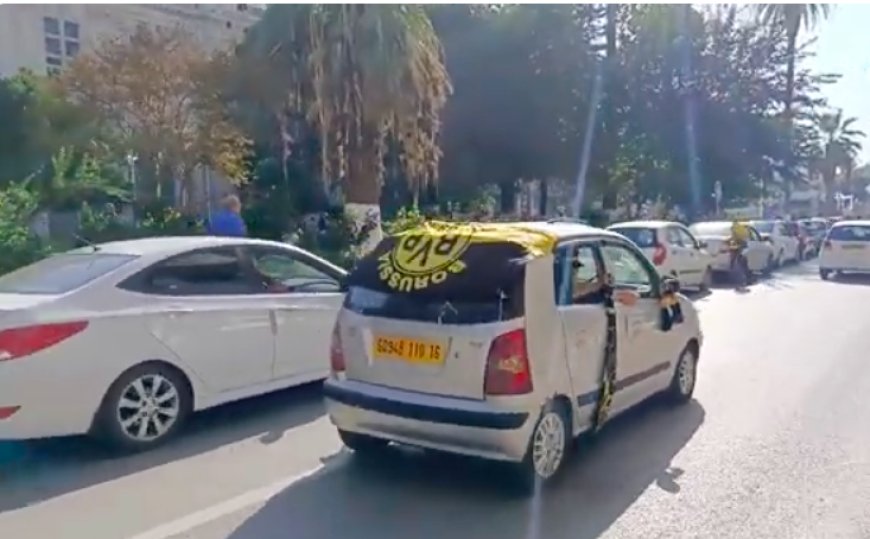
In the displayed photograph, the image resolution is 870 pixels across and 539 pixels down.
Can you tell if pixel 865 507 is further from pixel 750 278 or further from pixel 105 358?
pixel 750 278

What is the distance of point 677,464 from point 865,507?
1081 mm

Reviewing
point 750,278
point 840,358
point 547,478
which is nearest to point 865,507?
point 547,478

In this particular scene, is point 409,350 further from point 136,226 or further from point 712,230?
point 712,230

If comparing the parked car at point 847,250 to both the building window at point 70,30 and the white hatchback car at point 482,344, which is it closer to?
the white hatchback car at point 482,344

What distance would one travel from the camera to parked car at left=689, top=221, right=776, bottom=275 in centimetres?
1614

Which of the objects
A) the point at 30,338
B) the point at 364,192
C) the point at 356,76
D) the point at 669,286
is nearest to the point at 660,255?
the point at 364,192

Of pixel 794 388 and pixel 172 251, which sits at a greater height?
pixel 172 251

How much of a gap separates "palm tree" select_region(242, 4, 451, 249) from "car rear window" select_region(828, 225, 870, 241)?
33.8 ft

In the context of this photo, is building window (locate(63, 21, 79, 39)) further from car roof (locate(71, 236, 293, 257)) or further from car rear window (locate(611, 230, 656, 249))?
car roof (locate(71, 236, 293, 257))

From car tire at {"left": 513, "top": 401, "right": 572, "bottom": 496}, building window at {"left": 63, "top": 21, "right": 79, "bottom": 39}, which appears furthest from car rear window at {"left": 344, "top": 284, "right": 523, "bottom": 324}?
building window at {"left": 63, "top": 21, "right": 79, "bottom": 39}

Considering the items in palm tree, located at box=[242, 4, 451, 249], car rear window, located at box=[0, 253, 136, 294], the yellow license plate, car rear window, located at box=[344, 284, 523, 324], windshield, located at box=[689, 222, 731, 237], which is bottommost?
the yellow license plate

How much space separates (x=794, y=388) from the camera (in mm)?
6812

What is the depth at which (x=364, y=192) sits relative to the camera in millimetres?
14055

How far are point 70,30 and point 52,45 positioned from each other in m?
1.25
